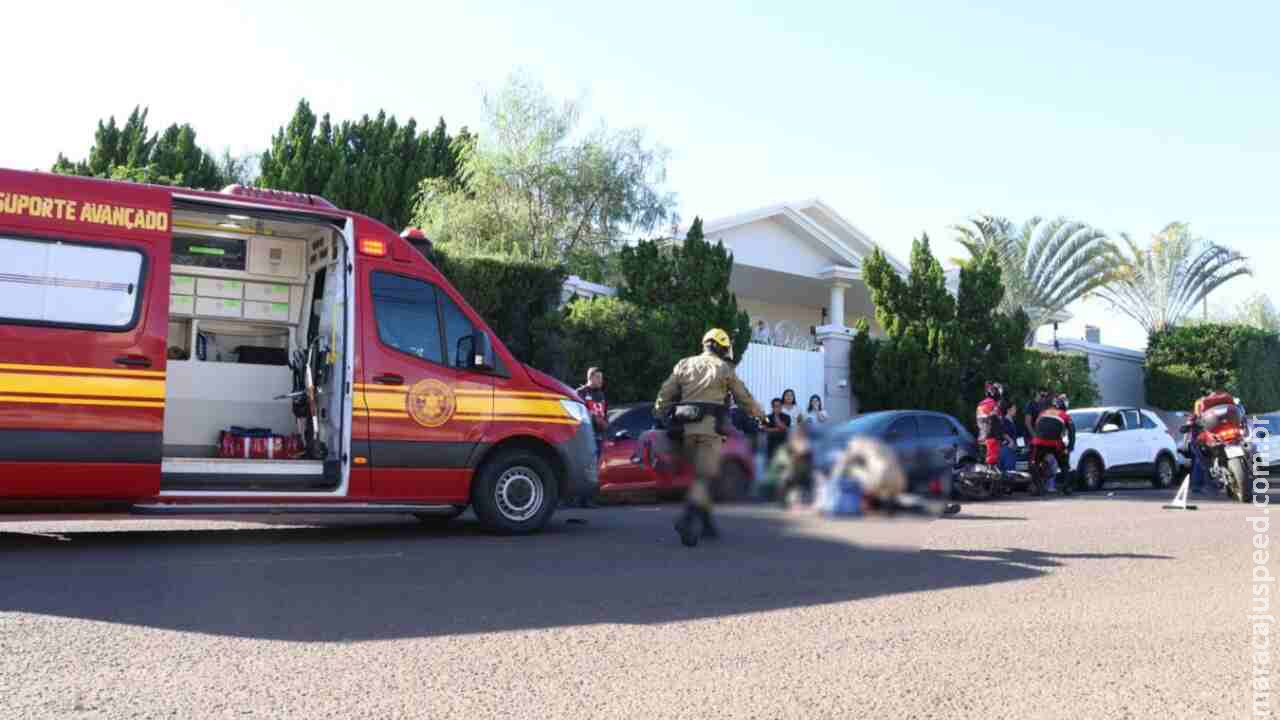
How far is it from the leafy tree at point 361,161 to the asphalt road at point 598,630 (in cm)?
2276

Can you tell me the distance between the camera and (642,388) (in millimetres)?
14125

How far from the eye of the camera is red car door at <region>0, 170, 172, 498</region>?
29.1 ft

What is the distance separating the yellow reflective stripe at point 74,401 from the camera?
29.6ft

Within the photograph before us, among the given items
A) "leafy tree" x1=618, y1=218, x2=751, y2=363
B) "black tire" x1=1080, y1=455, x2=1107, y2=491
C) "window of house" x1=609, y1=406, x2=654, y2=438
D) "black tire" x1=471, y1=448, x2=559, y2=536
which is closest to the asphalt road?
"black tire" x1=471, y1=448, x2=559, y2=536

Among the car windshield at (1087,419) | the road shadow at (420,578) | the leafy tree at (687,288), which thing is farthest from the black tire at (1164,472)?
the leafy tree at (687,288)

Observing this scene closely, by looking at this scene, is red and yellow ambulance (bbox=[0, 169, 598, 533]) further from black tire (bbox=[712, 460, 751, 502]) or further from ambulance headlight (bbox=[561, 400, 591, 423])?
black tire (bbox=[712, 460, 751, 502])

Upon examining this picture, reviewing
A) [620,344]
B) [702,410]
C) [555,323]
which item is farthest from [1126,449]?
[702,410]

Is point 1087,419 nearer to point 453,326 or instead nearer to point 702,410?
point 453,326

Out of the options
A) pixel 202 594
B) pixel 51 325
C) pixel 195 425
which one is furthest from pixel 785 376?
pixel 195 425

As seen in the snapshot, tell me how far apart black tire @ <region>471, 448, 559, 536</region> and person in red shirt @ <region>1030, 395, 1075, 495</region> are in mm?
9692

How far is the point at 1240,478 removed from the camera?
51.1 feet

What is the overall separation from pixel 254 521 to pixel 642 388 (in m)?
4.73

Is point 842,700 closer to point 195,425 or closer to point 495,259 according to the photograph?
point 195,425

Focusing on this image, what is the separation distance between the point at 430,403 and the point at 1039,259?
299 inches
